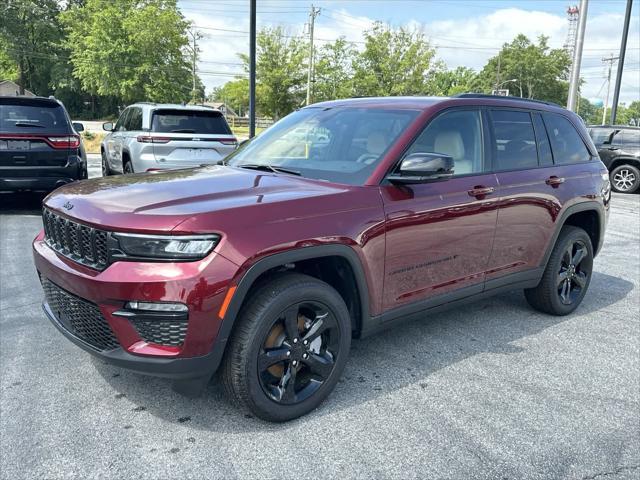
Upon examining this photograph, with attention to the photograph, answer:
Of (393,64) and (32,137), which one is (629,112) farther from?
(32,137)

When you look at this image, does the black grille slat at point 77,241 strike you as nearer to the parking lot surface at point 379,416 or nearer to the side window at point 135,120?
the parking lot surface at point 379,416

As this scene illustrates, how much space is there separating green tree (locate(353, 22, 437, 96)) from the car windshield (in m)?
35.9

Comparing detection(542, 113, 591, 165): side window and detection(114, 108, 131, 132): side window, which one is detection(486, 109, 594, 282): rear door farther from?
detection(114, 108, 131, 132): side window

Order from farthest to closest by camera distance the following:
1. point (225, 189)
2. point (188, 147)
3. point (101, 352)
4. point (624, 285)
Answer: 1. point (188, 147)
2. point (624, 285)
3. point (225, 189)
4. point (101, 352)

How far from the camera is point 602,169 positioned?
5.09 m

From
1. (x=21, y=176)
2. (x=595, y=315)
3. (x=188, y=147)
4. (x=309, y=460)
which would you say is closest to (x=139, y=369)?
(x=309, y=460)

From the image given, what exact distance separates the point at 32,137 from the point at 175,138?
2159 mm

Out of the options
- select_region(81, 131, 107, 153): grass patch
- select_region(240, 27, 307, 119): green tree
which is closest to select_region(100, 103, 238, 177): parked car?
select_region(81, 131, 107, 153): grass patch

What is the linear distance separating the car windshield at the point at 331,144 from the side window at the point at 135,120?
5.97 metres

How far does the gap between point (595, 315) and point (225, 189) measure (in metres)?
3.66

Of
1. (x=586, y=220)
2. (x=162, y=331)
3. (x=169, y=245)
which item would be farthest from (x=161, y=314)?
(x=586, y=220)

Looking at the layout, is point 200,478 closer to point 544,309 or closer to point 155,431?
point 155,431

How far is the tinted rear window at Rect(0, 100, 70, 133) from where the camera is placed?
25.4 ft

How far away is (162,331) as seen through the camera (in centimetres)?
257
